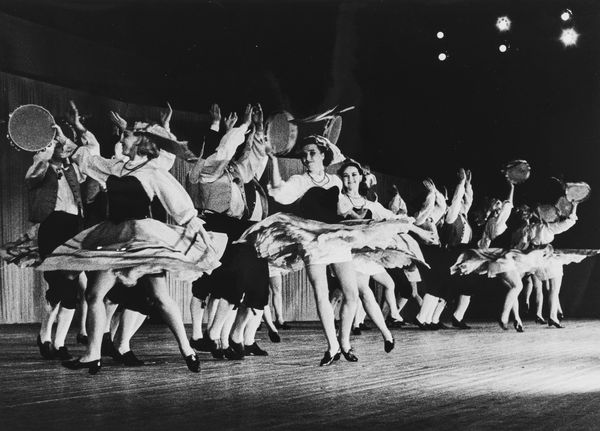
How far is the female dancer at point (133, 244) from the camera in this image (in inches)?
171

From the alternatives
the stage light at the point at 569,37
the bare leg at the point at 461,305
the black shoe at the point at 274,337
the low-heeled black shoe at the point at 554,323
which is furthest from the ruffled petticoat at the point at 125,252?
the stage light at the point at 569,37

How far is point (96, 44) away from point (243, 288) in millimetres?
4405

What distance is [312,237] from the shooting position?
4836 mm

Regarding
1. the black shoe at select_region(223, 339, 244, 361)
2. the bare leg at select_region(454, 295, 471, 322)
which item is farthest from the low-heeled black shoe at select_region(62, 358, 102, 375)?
the bare leg at select_region(454, 295, 471, 322)

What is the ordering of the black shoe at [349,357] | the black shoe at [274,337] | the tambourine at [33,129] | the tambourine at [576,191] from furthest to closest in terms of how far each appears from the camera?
the tambourine at [576,191] → the black shoe at [274,337] → the tambourine at [33,129] → the black shoe at [349,357]

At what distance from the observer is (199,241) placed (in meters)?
4.71

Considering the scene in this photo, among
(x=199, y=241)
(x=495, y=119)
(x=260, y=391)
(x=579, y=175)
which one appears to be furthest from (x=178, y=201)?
(x=579, y=175)

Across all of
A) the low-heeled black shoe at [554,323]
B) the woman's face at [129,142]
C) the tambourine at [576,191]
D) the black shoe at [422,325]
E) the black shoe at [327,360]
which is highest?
the woman's face at [129,142]

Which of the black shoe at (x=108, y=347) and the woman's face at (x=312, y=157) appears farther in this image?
the black shoe at (x=108, y=347)

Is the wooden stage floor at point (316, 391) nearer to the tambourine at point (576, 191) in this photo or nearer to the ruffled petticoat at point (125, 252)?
the ruffled petticoat at point (125, 252)

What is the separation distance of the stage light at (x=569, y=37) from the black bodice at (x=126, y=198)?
19.0 ft

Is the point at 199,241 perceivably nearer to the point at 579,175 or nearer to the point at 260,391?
the point at 260,391

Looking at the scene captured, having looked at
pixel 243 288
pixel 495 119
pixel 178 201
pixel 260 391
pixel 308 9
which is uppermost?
pixel 308 9

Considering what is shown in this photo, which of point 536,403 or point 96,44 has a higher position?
point 96,44
